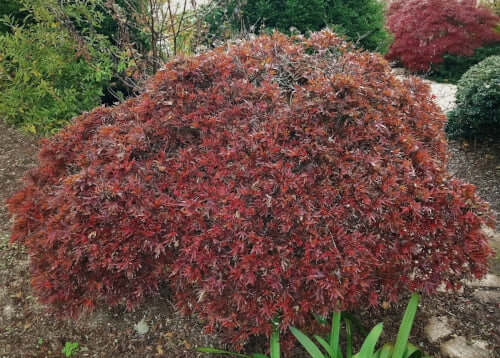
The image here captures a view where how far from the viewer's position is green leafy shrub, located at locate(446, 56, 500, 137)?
14.4ft

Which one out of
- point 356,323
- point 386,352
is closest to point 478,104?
point 356,323

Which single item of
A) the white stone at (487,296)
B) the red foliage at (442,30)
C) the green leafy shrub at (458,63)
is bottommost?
the white stone at (487,296)

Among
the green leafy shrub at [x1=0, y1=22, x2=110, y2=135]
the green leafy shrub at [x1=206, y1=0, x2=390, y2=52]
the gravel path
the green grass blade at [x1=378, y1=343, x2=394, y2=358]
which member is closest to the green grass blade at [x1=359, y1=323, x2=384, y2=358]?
the green grass blade at [x1=378, y1=343, x2=394, y2=358]

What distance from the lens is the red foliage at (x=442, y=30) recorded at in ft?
23.3

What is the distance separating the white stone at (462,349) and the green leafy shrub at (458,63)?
6.02m

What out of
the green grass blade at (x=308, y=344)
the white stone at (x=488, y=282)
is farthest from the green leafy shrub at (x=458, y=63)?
the green grass blade at (x=308, y=344)

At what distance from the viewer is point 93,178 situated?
213 centimetres

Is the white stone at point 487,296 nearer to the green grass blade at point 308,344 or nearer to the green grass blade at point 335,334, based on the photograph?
the green grass blade at point 335,334

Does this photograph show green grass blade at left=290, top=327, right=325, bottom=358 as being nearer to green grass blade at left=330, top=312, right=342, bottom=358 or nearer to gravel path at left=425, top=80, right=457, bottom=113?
green grass blade at left=330, top=312, right=342, bottom=358

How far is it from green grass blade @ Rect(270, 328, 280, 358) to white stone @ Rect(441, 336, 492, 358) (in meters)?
1.04

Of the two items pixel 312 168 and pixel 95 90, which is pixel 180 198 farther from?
pixel 95 90

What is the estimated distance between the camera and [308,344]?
6.66 ft

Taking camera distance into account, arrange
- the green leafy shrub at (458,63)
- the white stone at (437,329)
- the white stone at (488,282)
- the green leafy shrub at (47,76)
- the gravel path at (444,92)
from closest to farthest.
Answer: the white stone at (437,329) → the white stone at (488,282) → the green leafy shrub at (47,76) → the gravel path at (444,92) → the green leafy shrub at (458,63)

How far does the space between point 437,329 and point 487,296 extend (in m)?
0.49
